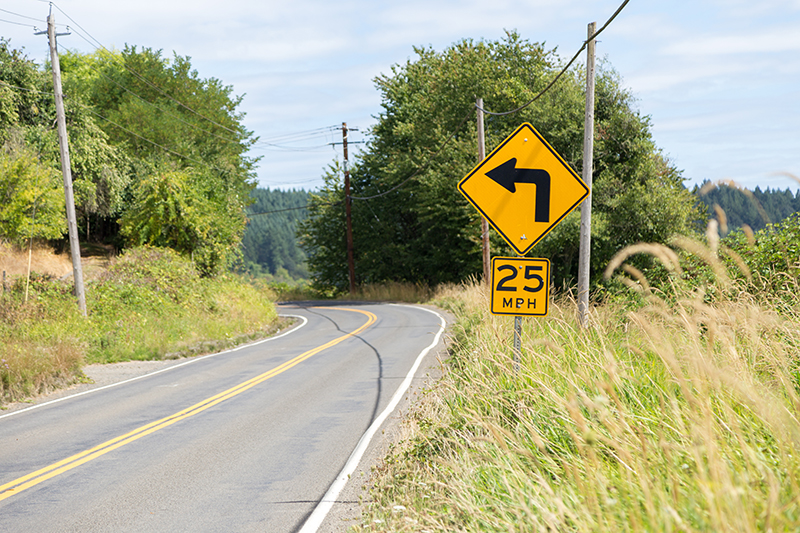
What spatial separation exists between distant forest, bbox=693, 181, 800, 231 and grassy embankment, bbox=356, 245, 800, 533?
0.45 m

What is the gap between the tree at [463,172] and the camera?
28.0 m

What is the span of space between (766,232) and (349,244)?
123 ft

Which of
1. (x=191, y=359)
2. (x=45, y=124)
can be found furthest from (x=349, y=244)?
(x=191, y=359)

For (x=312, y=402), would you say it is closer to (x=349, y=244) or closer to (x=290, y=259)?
(x=349, y=244)

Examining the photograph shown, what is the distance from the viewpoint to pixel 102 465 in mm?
6906

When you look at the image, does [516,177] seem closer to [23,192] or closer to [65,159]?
[65,159]

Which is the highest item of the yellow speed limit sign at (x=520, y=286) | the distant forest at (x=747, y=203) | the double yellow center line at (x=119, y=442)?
the distant forest at (x=747, y=203)

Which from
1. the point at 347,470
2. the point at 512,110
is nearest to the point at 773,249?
the point at 347,470

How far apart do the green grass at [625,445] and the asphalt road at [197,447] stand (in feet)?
4.28

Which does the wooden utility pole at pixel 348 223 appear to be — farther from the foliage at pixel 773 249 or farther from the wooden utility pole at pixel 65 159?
the foliage at pixel 773 249

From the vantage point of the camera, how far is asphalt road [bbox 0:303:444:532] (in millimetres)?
5445

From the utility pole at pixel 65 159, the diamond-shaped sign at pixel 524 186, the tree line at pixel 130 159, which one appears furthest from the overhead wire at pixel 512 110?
the utility pole at pixel 65 159

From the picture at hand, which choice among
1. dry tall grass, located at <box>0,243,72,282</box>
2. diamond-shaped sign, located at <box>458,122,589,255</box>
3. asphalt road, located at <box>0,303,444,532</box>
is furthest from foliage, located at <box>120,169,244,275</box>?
diamond-shaped sign, located at <box>458,122,589,255</box>

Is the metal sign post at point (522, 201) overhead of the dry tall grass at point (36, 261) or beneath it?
overhead
